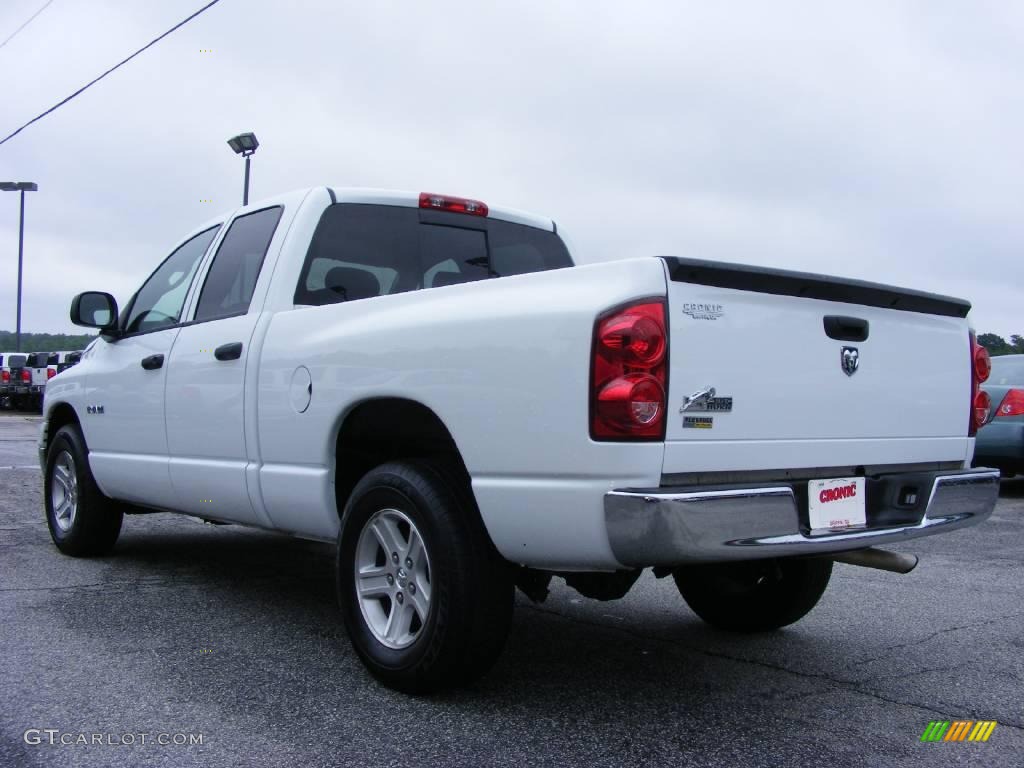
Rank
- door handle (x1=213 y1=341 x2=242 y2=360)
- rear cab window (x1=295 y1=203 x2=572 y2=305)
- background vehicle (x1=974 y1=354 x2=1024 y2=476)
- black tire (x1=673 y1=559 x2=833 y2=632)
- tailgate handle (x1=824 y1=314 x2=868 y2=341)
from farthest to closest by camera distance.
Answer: background vehicle (x1=974 y1=354 x2=1024 y2=476) → rear cab window (x1=295 y1=203 x2=572 y2=305) → door handle (x1=213 y1=341 x2=242 y2=360) → black tire (x1=673 y1=559 x2=833 y2=632) → tailgate handle (x1=824 y1=314 x2=868 y2=341)

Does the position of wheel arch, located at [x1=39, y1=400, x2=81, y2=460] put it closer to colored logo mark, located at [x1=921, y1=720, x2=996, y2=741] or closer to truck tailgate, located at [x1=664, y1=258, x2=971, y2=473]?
truck tailgate, located at [x1=664, y1=258, x2=971, y2=473]

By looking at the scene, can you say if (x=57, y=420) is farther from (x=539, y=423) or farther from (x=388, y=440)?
(x=539, y=423)

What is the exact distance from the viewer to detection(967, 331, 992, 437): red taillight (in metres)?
3.85

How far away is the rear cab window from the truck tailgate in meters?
1.71

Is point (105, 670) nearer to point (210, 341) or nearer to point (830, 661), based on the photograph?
point (210, 341)

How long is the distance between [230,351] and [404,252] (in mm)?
945

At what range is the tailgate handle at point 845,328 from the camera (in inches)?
130

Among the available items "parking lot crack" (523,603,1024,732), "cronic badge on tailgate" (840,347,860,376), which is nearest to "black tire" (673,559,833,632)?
"parking lot crack" (523,603,1024,732)

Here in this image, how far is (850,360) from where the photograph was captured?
3342mm

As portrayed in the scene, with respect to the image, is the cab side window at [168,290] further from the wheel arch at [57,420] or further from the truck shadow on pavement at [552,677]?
the truck shadow on pavement at [552,677]

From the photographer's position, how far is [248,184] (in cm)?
1833

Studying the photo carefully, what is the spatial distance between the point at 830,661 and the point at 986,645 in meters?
0.77

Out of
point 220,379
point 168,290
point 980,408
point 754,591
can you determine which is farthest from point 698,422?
point 168,290

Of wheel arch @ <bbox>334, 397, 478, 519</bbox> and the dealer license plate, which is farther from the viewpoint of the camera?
wheel arch @ <bbox>334, 397, 478, 519</bbox>
